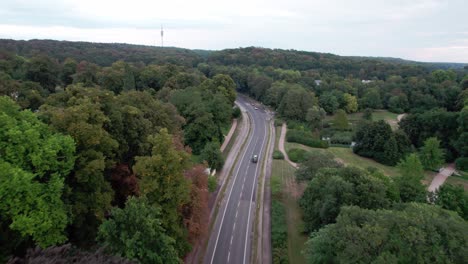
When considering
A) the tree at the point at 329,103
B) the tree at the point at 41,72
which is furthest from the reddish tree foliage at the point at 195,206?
the tree at the point at 329,103

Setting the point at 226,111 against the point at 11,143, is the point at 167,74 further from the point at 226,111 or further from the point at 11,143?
the point at 11,143

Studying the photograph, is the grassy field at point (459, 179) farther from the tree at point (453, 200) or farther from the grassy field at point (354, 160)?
the tree at point (453, 200)

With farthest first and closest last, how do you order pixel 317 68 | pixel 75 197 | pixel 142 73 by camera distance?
1. pixel 317 68
2. pixel 142 73
3. pixel 75 197

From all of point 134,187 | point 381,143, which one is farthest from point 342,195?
point 381,143

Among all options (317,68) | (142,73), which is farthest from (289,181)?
(317,68)

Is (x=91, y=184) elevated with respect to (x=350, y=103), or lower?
elevated

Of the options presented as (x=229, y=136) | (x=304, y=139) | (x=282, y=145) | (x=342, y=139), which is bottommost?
(x=282, y=145)

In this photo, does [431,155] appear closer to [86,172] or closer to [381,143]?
[381,143]
